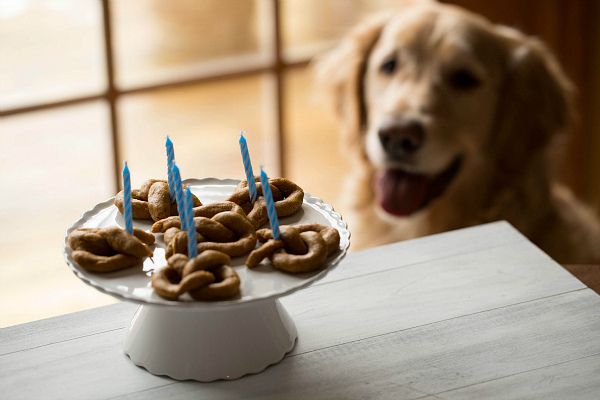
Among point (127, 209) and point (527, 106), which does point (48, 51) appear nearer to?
point (527, 106)

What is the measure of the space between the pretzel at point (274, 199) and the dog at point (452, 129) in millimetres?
622

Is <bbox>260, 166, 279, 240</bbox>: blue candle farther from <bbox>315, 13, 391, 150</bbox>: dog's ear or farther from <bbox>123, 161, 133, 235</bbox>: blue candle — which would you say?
<bbox>315, 13, 391, 150</bbox>: dog's ear

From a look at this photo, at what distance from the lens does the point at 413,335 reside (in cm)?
105

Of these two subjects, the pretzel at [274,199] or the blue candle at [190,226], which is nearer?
the blue candle at [190,226]

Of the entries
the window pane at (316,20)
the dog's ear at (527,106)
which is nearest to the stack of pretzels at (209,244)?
the dog's ear at (527,106)

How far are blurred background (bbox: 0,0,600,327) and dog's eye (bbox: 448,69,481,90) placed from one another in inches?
16.5

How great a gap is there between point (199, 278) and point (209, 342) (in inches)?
4.9

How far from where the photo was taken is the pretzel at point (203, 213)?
0.97 meters

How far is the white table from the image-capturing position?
3.11 ft

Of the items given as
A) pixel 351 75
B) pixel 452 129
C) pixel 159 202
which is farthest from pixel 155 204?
pixel 351 75

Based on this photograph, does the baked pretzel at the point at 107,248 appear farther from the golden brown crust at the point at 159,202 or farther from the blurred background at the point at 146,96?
the blurred background at the point at 146,96

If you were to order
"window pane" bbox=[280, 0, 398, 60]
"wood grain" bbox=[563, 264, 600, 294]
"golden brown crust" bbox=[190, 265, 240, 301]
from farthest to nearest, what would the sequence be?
1. "window pane" bbox=[280, 0, 398, 60]
2. "wood grain" bbox=[563, 264, 600, 294]
3. "golden brown crust" bbox=[190, 265, 240, 301]

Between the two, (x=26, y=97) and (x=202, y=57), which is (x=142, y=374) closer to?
(x=26, y=97)

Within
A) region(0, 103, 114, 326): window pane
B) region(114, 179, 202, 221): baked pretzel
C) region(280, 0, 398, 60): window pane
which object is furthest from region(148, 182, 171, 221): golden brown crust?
region(280, 0, 398, 60): window pane
